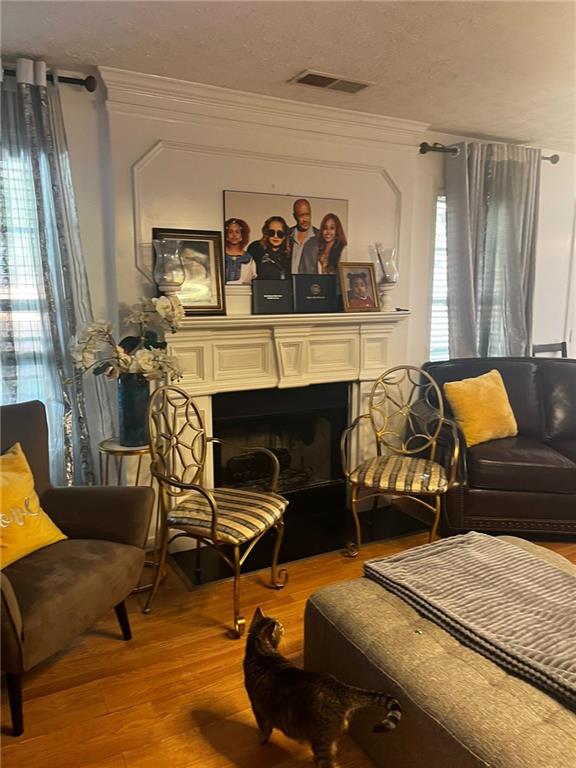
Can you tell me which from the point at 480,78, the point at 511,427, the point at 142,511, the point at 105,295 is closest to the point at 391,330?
the point at 511,427

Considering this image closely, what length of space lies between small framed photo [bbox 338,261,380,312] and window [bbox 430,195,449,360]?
729 millimetres

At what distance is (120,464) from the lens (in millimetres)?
2768

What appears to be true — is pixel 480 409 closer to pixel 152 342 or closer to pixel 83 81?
pixel 152 342

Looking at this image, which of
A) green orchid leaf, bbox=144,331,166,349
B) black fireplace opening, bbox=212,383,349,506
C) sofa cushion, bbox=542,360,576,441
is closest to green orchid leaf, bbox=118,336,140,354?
green orchid leaf, bbox=144,331,166,349

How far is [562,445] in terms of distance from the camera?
135 inches

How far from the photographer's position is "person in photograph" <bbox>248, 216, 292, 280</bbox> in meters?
3.22

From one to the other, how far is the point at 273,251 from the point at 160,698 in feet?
7.64

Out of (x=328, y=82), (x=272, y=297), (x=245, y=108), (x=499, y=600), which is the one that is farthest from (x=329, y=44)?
(x=499, y=600)

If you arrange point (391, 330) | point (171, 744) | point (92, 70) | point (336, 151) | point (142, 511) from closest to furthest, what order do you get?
point (171, 744) → point (142, 511) → point (92, 70) → point (336, 151) → point (391, 330)

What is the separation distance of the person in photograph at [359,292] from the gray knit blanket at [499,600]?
1.71 m

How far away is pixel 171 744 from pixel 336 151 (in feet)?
10.2

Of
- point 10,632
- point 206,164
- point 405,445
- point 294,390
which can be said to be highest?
point 206,164

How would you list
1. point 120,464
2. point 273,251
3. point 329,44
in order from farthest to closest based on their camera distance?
1. point 273,251
2. point 120,464
3. point 329,44

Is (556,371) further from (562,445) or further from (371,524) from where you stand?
(371,524)
